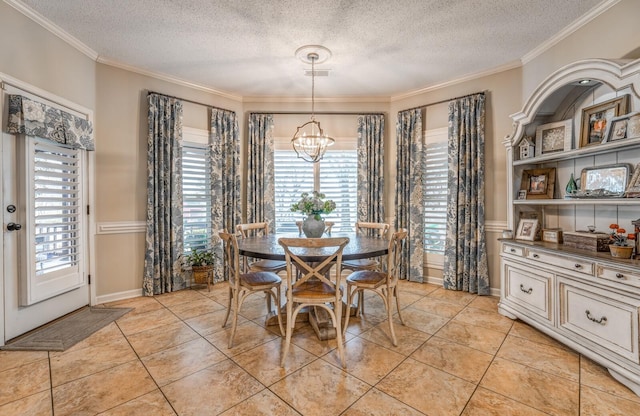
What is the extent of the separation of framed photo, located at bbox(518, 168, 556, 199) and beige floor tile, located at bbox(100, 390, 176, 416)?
3.78 meters

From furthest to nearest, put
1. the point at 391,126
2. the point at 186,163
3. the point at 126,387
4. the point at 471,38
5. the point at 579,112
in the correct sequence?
the point at 391,126
the point at 186,163
the point at 471,38
the point at 579,112
the point at 126,387

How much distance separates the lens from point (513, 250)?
306cm

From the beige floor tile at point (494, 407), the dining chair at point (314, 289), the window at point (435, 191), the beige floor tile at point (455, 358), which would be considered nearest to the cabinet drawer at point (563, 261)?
the beige floor tile at point (455, 358)

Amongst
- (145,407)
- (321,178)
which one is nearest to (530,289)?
(321,178)

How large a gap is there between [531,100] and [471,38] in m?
0.92

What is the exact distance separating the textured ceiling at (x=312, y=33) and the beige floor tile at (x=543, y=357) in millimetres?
3039

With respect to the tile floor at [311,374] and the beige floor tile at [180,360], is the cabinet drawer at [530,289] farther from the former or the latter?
the beige floor tile at [180,360]

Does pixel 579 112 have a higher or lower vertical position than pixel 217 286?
higher

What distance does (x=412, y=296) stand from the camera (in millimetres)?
3816

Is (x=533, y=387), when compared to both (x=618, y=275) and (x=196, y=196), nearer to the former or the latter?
(x=618, y=275)

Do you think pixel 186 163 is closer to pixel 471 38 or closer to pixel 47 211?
pixel 47 211

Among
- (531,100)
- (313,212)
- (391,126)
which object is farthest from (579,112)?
(313,212)

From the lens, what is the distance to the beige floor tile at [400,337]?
2.47 m

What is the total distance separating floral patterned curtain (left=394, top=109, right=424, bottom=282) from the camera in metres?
4.42
